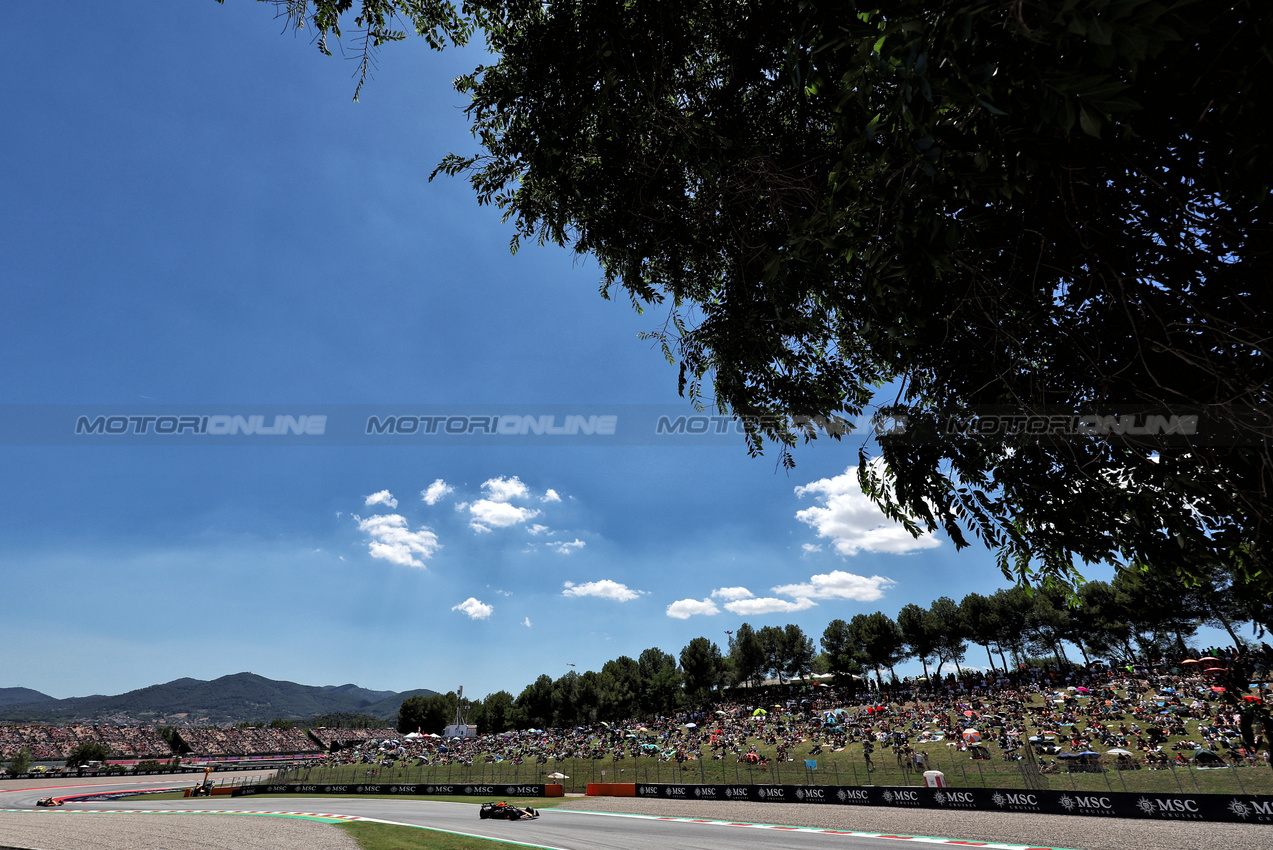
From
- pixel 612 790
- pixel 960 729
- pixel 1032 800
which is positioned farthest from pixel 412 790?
pixel 1032 800

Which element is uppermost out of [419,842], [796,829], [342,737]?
[419,842]

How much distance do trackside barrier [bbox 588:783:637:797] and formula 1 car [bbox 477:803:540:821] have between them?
9146 mm

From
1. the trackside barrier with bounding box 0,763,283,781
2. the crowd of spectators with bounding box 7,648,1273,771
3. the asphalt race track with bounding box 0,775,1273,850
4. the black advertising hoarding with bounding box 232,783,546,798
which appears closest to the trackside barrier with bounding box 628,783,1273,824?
the asphalt race track with bounding box 0,775,1273,850

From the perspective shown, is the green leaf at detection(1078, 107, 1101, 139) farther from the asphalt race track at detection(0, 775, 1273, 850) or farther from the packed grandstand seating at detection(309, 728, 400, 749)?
the packed grandstand seating at detection(309, 728, 400, 749)

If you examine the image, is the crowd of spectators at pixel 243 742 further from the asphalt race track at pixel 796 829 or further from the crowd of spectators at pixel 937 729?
the asphalt race track at pixel 796 829

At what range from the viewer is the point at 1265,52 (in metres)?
3.01

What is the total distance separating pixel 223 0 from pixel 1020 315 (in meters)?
8.95

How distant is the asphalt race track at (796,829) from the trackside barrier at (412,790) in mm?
5670

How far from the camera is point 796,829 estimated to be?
66.8ft

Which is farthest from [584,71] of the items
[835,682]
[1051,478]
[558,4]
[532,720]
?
[532,720]

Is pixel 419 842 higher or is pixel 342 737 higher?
pixel 419 842

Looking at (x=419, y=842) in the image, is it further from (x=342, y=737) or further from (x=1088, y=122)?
(x=342, y=737)

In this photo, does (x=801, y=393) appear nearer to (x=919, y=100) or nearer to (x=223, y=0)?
(x=919, y=100)

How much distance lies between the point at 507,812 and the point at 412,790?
21914mm
